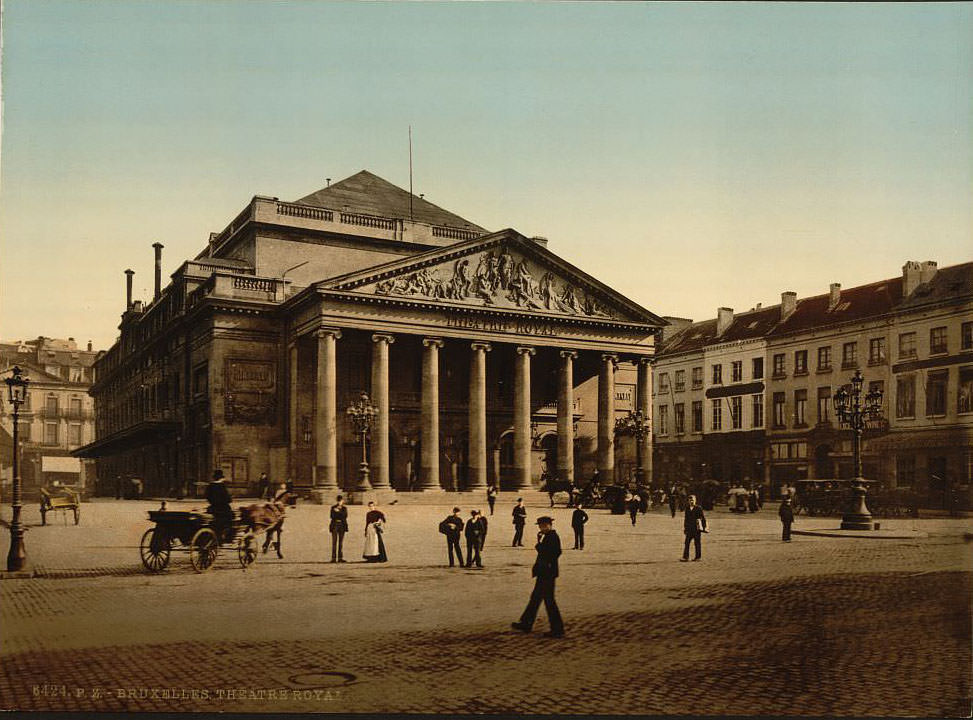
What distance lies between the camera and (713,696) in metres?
9.23

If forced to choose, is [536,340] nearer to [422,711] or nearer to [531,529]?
[531,529]

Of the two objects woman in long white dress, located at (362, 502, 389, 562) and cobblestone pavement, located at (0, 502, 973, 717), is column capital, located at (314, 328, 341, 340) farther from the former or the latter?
cobblestone pavement, located at (0, 502, 973, 717)

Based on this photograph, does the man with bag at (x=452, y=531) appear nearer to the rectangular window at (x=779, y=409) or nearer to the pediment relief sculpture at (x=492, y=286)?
the rectangular window at (x=779, y=409)

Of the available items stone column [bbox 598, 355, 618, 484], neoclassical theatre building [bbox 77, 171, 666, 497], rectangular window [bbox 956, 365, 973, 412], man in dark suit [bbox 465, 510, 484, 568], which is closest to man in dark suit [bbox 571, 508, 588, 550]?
man in dark suit [bbox 465, 510, 484, 568]

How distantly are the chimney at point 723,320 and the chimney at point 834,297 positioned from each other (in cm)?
139

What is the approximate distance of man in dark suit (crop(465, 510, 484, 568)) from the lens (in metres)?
13.1

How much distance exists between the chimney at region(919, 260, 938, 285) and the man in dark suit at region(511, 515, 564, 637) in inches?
254

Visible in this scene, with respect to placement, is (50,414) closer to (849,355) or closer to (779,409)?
(779,409)

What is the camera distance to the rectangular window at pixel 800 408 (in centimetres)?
1425

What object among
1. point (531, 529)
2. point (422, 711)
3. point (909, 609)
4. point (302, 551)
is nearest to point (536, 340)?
point (531, 529)

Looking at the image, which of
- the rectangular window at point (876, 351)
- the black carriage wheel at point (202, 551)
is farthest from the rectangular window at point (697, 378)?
the black carriage wheel at point (202, 551)

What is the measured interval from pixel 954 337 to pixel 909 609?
3.68 m

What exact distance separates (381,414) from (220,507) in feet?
54.3

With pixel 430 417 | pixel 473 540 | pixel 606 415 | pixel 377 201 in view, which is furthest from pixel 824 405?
pixel 606 415
